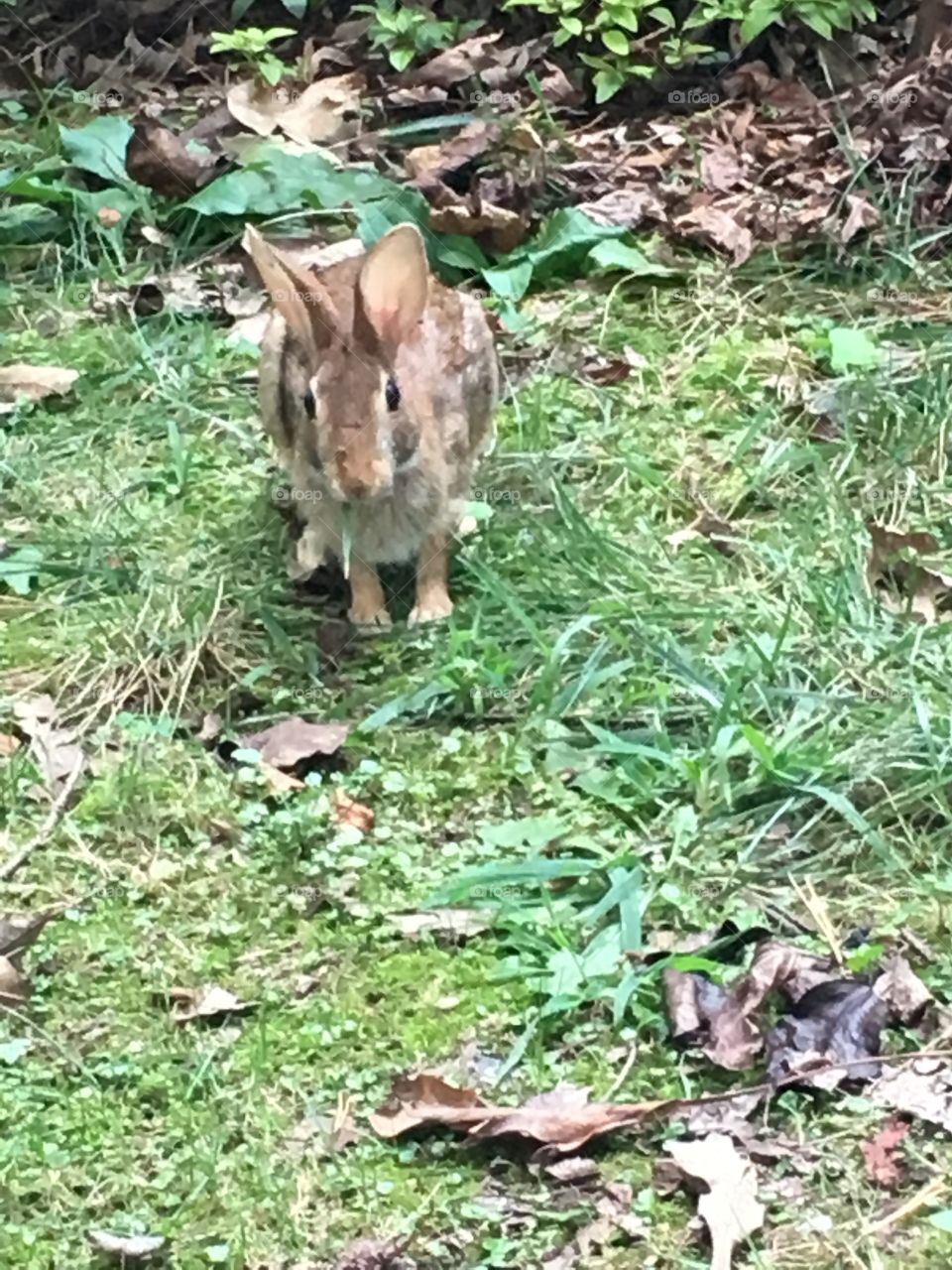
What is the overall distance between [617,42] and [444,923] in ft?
13.5

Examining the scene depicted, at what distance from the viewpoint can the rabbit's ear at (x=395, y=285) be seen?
13.4 ft

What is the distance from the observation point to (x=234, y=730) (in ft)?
13.5

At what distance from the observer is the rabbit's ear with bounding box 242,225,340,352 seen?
13.5 ft

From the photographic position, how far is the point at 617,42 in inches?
263

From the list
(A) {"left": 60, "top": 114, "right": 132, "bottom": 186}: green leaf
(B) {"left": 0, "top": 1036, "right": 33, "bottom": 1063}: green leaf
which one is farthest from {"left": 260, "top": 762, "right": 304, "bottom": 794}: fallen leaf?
(A) {"left": 60, "top": 114, "right": 132, "bottom": 186}: green leaf

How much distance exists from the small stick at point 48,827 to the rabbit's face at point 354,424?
81 centimetres

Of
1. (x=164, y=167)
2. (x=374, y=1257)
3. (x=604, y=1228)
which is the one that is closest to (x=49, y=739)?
(x=374, y=1257)

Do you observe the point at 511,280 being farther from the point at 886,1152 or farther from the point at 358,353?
the point at 886,1152

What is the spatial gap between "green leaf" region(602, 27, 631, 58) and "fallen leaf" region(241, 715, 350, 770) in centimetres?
346

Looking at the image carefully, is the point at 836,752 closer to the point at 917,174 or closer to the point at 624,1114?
the point at 624,1114

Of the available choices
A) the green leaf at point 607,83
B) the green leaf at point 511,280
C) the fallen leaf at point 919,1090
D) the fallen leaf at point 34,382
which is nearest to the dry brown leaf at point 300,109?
the green leaf at point 607,83

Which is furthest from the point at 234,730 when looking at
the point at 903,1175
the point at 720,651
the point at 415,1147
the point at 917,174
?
the point at 917,174

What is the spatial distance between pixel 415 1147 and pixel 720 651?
1.49 metres

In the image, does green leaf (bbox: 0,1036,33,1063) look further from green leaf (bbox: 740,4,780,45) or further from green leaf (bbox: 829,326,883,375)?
green leaf (bbox: 740,4,780,45)
